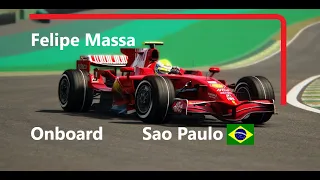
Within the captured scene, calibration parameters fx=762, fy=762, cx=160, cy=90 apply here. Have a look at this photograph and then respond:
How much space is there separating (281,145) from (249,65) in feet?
99.3

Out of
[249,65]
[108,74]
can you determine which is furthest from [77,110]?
[249,65]

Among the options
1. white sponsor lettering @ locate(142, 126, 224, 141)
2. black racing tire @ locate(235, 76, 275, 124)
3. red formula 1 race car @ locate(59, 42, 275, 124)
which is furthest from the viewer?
black racing tire @ locate(235, 76, 275, 124)

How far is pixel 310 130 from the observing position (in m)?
13.3

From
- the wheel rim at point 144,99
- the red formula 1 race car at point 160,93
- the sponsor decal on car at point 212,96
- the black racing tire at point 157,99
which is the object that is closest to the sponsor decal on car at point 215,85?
the red formula 1 race car at point 160,93

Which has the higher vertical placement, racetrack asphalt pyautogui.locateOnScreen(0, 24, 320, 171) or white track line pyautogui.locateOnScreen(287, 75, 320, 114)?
white track line pyautogui.locateOnScreen(287, 75, 320, 114)

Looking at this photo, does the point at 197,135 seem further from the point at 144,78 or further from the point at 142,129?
the point at 144,78

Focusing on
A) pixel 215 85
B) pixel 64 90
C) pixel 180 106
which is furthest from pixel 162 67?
pixel 180 106

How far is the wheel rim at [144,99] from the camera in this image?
45.3 ft

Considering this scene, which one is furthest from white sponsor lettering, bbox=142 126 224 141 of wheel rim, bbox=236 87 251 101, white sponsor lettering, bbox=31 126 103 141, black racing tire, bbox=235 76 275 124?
wheel rim, bbox=236 87 251 101

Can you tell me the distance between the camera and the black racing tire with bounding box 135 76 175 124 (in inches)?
526

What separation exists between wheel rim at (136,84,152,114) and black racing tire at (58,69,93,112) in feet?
7.26

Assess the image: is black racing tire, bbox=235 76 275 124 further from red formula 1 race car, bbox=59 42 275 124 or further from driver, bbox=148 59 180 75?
driver, bbox=148 59 180 75

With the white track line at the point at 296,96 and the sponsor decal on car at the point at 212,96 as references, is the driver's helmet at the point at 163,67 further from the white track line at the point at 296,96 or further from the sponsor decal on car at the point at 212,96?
the white track line at the point at 296,96

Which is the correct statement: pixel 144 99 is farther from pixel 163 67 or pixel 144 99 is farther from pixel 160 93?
pixel 163 67
